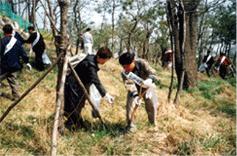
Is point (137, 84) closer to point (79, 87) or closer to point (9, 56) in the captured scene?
point (79, 87)

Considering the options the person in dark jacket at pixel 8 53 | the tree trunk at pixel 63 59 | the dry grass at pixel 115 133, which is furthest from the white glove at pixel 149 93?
the person in dark jacket at pixel 8 53

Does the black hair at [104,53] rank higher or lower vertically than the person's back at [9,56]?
higher

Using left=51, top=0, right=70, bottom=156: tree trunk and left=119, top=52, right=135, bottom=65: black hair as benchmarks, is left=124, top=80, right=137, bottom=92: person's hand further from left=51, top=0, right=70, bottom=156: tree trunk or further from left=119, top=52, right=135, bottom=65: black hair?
left=51, top=0, right=70, bottom=156: tree trunk

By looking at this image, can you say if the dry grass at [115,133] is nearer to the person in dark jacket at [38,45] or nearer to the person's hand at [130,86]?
the person's hand at [130,86]

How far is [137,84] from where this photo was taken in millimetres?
6816

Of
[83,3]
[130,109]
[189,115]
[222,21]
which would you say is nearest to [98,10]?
[83,3]

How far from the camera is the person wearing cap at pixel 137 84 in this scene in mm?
6558

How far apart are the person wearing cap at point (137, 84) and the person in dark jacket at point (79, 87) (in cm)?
37

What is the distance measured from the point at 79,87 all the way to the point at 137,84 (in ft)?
3.05

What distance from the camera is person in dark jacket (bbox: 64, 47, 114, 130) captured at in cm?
634

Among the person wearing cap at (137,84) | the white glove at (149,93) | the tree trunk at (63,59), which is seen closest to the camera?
the tree trunk at (63,59)

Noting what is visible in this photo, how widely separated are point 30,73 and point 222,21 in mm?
27208

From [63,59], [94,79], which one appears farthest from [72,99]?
[63,59]

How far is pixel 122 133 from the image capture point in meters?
6.91
